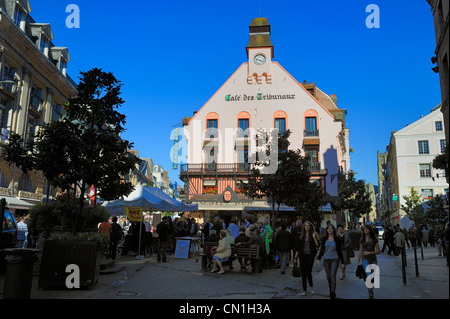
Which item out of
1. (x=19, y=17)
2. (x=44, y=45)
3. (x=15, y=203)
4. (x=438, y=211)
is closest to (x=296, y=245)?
(x=15, y=203)

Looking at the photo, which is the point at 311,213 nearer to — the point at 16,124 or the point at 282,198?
the point at 282,198

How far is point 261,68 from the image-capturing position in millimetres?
36344

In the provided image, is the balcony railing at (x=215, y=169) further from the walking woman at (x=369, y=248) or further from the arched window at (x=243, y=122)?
the walking woman at (x=369, y=248)

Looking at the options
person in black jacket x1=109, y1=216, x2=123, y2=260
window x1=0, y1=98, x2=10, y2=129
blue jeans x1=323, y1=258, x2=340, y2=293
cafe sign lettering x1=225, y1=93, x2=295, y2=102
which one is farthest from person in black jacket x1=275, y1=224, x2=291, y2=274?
cafe sign lettering x1=225, y1=93, x2=295, y2=102

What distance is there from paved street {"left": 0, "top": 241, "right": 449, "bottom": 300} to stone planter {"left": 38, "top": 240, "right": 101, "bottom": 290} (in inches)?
8.8

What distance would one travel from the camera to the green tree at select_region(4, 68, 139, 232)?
31.3 feet

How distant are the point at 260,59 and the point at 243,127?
7198 millimetres

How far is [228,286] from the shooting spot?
8969mm

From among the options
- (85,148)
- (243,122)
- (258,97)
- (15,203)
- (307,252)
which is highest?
(258,97)

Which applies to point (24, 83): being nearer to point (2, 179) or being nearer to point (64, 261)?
point (2, 179)

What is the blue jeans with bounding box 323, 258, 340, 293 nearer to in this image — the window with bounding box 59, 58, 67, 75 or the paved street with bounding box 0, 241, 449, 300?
the paved street with bounding box 0, 241, 449, 300

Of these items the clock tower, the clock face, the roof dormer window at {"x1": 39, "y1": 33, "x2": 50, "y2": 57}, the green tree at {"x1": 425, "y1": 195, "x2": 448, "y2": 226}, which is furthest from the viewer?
the clock face

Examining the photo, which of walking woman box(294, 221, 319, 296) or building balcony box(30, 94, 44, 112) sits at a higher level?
building balcony box(30, 94, 44, 112)

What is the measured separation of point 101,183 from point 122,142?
136 cm
